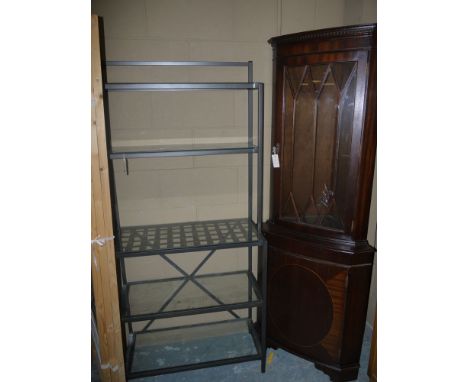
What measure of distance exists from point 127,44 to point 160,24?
0.20m

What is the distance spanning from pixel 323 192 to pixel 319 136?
286 millimetres

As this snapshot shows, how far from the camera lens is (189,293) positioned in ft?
6.65

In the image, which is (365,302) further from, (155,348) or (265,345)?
(155,348)

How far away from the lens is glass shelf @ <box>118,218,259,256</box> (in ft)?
5.47

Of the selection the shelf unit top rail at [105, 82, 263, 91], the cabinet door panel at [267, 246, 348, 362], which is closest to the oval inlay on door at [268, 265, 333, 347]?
the cabinet door panel at [267, 246, 348, 362]

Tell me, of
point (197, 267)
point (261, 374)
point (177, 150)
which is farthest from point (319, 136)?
point (261, 374)

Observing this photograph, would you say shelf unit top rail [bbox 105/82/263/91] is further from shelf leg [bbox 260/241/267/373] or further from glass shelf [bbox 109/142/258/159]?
shelf leg [bbox 260/241/267/373]

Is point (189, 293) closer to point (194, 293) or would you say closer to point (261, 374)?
point (194, 293)

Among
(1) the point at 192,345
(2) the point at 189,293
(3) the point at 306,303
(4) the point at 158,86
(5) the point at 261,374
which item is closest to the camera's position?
(4) the point at 158,86

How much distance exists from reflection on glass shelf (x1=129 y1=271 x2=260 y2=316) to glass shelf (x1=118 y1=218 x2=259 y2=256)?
0.32 m

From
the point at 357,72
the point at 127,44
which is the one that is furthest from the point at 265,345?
the point at 127,44

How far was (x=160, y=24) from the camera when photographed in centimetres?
169

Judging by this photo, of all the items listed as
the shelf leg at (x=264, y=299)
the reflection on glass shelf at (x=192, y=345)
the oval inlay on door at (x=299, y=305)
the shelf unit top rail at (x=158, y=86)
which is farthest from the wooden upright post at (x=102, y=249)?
the oval inlay on door at (x=299, y=305)

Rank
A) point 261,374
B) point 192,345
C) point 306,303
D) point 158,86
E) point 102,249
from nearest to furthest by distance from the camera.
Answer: point 158,86
point 102,249
point 306,303
point 261,374
point 192,345
